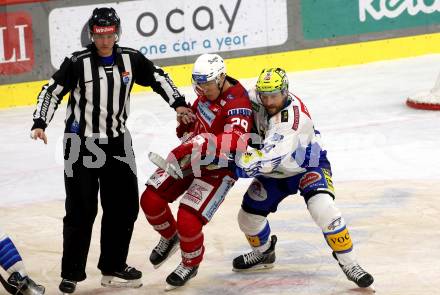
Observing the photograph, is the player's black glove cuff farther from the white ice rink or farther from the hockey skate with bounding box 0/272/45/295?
the white ice rink

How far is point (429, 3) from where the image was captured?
45.6 feet

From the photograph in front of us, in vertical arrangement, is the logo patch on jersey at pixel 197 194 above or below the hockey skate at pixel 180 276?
above

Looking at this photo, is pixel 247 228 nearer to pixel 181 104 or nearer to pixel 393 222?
pixel 181 104

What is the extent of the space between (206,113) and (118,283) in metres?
1.22

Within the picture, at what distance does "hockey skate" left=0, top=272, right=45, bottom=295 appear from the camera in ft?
20.4

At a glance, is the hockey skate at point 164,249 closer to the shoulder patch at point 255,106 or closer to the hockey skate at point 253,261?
the hockey skate at point 253,261

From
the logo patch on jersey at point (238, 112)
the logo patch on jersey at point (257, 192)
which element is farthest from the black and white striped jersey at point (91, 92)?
the logo patch on jersey at point (257, 192)

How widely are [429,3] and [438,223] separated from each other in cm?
689

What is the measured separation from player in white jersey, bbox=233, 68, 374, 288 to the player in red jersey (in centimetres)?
14

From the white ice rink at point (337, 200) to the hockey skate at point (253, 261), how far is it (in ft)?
0.24

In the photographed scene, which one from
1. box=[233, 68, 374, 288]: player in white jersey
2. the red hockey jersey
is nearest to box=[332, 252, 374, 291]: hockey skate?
box=[233, 68, 374, 288]: player in white jersey

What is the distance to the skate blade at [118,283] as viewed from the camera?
21.8 feet

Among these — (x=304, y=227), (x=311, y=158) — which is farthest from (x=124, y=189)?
(x=304, y=227)

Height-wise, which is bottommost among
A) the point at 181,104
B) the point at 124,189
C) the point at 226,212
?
the point at 226,212
